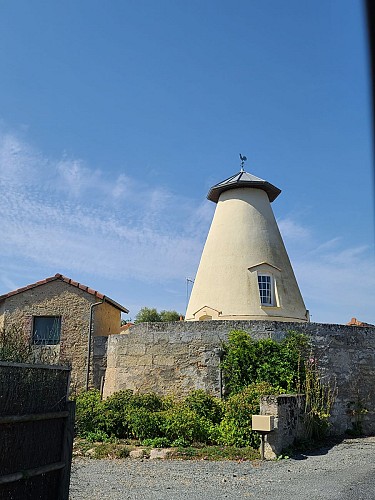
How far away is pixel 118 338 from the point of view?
15812mm

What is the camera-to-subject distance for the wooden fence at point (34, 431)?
505 cm

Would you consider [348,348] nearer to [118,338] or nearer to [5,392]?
[118,338]

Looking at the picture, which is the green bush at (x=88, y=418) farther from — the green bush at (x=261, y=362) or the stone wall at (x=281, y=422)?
the stone wall at (x=281, y=422)

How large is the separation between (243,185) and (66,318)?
8.95 m

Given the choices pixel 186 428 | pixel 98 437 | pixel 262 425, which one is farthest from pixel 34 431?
pixel 98 437

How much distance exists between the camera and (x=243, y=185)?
66.0 feet

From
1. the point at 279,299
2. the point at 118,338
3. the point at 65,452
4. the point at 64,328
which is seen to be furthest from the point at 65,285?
the point at 65,452

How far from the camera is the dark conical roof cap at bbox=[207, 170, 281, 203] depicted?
2001cm

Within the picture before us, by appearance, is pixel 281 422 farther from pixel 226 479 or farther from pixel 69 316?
pixel 69 316

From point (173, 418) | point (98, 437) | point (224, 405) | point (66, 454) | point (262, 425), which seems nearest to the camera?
point (66, 454)

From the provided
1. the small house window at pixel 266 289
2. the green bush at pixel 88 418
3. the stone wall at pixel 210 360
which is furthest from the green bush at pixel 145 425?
the small house window at pixel 266 289

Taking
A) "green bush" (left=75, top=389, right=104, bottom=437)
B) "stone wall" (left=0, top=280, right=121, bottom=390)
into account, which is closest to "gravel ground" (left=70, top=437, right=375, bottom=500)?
"green bush" (left=75, top=389, right=104, bottom=437)

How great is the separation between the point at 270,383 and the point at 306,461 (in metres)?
3.61

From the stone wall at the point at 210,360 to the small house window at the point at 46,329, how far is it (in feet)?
9.95
